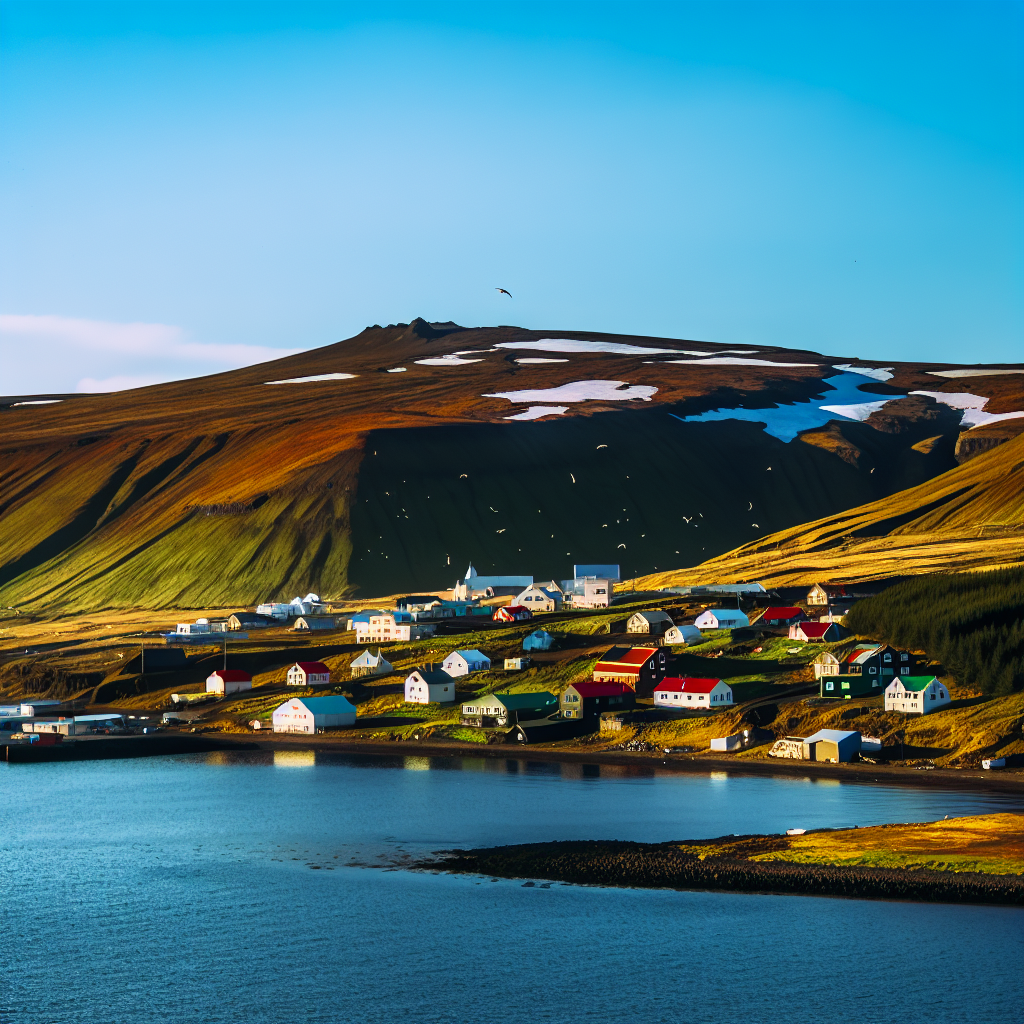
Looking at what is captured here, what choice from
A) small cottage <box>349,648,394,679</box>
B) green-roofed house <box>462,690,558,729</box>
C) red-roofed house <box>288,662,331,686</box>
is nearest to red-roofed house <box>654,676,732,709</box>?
green-roofed house <box>462,690,558,729</box>

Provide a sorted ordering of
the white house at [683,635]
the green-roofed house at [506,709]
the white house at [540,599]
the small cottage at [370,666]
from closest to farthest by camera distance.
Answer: the green-roofed house at [506,709], the white house at [683,635], the small cottage at [370,666], the white house at [540,599]


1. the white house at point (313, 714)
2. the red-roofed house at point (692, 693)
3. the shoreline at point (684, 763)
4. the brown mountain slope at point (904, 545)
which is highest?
the brown mountain slope at point (904, 545)

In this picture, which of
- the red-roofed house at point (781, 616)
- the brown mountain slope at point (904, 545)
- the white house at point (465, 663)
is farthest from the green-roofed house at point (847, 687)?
the brown mountain slope at point (904, 545)

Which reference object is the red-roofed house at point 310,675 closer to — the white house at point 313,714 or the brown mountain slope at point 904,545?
the white house at point 313,714

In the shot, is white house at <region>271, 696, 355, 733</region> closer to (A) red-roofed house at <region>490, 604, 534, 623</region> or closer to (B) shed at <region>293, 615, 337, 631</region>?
(A) red-roofed house at <region>490, 604, 534, 623</region>

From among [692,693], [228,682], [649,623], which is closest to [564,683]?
[692,693]

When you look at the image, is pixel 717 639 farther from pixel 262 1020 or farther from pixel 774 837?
pixel 262 1020

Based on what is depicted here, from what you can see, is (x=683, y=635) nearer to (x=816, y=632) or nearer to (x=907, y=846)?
(x=816, y=632)
